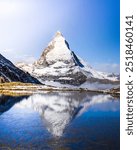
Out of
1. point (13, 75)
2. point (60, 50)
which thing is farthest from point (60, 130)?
point (13, 75)

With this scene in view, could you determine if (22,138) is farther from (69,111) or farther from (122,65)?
(69,111)

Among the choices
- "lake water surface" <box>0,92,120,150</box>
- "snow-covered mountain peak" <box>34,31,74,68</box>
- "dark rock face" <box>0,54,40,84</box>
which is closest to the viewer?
"lake water surface" <box>0,92,120,150</box>

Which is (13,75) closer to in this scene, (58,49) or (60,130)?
(58,49)

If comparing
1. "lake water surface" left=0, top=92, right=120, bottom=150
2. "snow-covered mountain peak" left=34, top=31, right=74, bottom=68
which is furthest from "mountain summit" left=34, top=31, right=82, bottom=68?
"lake water surface" left=0, top=92, right=120, bottom=150

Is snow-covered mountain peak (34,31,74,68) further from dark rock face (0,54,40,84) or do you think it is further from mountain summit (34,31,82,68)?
dark rock face (0,54,40,84)

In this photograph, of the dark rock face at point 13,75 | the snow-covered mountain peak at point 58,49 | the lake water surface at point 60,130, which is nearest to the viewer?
the lake water surface at point 60,130

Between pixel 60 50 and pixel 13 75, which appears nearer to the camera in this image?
pixel 60 50

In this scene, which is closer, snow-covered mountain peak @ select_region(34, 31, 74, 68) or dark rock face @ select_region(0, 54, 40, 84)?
snow-covered mountain peak @ select_region(34, 31, 74, 68)

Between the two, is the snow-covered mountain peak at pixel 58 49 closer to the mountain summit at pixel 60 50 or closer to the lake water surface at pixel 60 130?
the mountain summit at pixel 60 50

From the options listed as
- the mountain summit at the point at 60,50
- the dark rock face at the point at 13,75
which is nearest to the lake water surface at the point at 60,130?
the mountain summit at the point at 60,50
